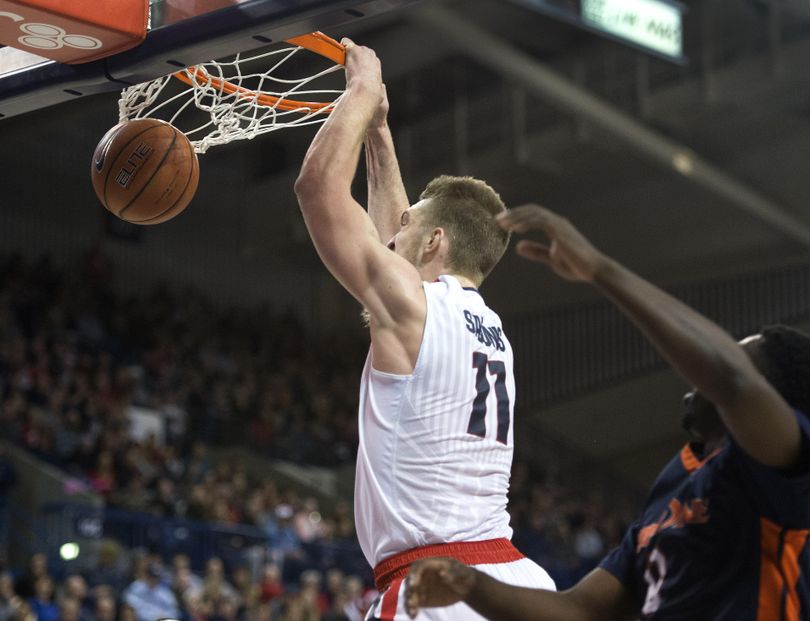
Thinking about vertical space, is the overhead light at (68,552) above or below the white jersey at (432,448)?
below

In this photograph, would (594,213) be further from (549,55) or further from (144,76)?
(144,76)

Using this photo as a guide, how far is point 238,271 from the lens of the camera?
67.6ft

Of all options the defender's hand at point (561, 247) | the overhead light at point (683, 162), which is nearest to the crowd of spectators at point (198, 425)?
the overhead light at point (683, 162)

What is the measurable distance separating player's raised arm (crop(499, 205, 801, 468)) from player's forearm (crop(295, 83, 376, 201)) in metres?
1.18

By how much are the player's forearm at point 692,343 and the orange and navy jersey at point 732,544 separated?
0.17 m

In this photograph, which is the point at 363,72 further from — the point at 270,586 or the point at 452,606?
the point at 270,586

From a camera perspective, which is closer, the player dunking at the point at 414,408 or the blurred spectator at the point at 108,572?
the player dunking at the point at 414,408

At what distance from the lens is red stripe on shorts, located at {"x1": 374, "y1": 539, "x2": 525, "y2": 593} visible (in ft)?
10.1

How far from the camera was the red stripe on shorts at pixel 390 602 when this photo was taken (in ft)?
9.81

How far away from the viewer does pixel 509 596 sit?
2.35m

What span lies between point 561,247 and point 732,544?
66 centimetres

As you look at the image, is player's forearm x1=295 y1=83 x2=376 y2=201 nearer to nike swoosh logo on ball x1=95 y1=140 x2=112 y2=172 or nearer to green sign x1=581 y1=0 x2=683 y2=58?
nike swoosh logo on ball x1=95 y1=140 x2=112 y2=172

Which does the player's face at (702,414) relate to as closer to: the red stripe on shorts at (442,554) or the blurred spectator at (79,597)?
the red stripe on shorts at (442,554)

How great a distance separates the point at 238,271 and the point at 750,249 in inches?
340
